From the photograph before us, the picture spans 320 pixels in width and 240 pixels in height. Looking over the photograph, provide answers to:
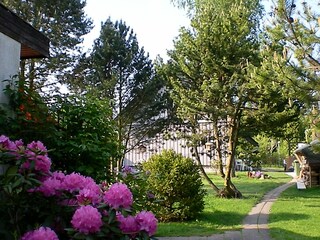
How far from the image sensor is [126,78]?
64.1ft

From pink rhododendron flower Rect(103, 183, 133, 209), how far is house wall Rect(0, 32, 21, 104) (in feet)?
7.56

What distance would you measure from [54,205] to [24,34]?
8.38ft

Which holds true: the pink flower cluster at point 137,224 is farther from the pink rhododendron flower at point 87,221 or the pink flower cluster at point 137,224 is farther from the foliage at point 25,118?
the foliage at point 25,118

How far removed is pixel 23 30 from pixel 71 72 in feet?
42.2

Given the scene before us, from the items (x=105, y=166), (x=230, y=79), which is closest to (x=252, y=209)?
(x=230, y=79)

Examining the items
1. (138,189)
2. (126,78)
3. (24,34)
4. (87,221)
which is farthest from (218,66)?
(87,221)

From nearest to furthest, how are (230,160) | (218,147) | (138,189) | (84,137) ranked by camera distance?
1. (138,189)
2. (84,137)
3. (230,160)
4. (218,147)

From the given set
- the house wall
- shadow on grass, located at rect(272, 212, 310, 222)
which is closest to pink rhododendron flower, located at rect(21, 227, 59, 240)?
the house wall

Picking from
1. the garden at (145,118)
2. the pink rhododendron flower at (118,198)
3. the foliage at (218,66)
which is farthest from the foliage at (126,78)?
the pink rhododendron flower at (118,198)

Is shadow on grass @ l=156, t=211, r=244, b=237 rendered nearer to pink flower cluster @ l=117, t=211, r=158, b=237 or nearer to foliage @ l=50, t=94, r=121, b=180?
foliage @ l=50, t=94, r=121, b=180

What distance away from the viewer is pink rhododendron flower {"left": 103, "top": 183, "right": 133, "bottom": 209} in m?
2.21

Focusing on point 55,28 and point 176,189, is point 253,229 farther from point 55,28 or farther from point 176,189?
point 55,28

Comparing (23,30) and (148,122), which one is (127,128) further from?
(23,30)

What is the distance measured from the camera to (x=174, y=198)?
970 centimetres
